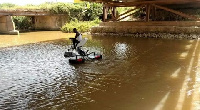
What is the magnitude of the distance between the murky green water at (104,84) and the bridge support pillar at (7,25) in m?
16.9

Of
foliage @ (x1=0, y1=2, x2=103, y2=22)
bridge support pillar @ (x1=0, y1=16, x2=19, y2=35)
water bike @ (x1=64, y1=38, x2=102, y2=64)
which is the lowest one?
water bike @ (x1=64, y1=38, x2=102, y2=64)

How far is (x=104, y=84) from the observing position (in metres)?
6.89

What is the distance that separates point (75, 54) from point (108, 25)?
1358 centimetres

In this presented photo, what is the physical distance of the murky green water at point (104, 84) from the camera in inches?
213

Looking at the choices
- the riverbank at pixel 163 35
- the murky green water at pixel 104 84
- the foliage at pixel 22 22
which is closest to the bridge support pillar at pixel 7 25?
the foliage at pixel 22 22

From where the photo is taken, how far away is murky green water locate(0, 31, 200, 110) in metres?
5.41

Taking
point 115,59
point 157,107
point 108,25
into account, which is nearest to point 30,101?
point 157,107

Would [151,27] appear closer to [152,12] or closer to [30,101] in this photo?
[152,12]

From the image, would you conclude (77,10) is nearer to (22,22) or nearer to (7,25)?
(22,22)

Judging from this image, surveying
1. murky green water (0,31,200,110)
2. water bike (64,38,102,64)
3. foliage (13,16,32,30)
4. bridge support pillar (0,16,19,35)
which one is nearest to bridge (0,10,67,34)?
bridge support pillar (0,16,19,35)

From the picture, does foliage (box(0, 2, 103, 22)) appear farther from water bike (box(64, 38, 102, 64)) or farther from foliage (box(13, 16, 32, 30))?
water bike (box(64, 38, 102, 64))

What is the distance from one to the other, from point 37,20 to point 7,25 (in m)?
6.96

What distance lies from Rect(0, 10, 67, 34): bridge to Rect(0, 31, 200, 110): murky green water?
672 inches

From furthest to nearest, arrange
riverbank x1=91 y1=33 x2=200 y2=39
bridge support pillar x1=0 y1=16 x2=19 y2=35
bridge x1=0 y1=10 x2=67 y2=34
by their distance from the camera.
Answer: bridge x1=0 y1=10 x2=67 y2=34 → bridge support pillar x1=0 y1=16 x2=19 y2=35 → riverbank x1=91 y1=33 x2=200 y2=39
